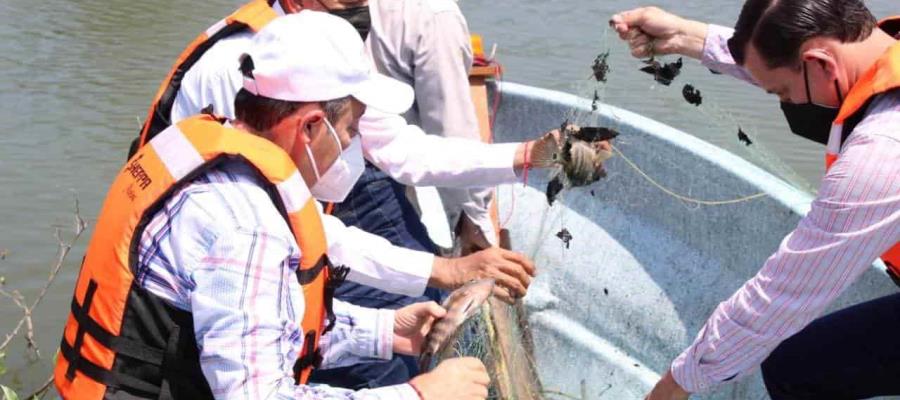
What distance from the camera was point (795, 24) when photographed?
254cm

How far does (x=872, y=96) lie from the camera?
2471 millimetres

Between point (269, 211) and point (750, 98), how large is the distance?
7.33 meters

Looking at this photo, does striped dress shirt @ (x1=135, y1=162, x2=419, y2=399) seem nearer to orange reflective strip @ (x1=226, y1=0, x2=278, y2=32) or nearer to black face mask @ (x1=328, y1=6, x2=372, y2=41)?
orange reflective strip @ (x1=226, y1=0, x2=278, y2=32)

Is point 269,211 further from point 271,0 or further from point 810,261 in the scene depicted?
point 271,0

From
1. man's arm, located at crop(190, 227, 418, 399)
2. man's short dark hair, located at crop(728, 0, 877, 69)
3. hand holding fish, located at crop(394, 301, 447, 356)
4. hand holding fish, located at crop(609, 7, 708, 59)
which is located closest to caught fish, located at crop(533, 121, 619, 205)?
hand holding fish, located at crop(609, 7, 708, 59)

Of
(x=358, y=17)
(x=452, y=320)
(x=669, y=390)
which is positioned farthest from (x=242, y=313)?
(x=358, y=17)

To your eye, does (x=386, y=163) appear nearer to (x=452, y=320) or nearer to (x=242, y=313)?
(x=452, y=320)

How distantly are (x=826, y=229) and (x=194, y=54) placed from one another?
198 centimetres

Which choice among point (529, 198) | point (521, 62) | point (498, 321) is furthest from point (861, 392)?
point (521, 62)

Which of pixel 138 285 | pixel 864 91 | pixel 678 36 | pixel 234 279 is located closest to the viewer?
pixel 234 279

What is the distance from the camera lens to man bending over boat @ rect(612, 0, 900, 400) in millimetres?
2385

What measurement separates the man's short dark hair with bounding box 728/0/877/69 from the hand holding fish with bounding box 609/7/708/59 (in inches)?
38.7

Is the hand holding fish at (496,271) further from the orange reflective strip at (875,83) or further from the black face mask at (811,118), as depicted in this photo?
the orange reflective strip at (875,83)

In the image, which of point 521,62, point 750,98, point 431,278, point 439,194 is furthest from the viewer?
Answer: point 521,62
